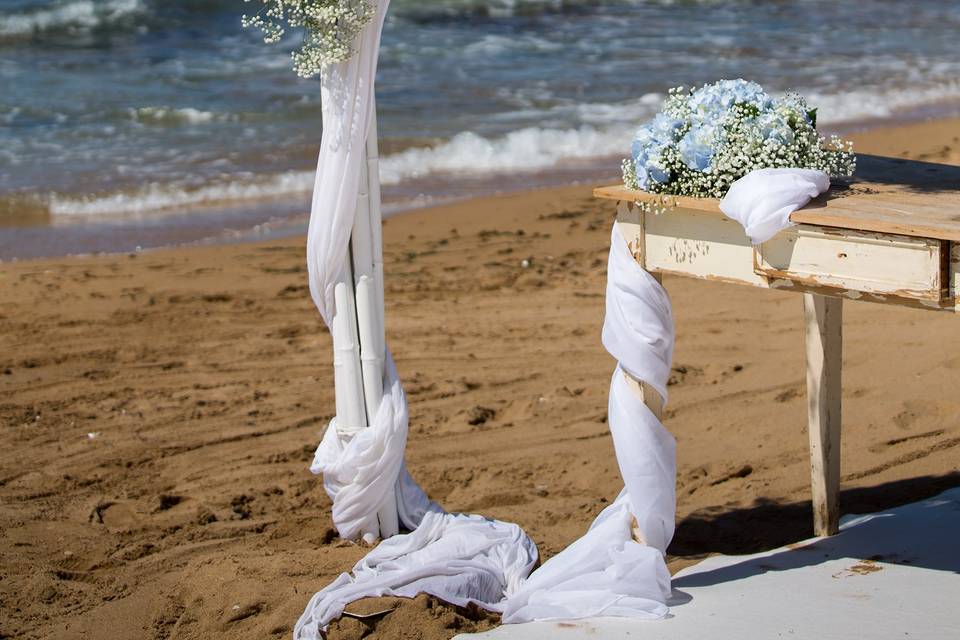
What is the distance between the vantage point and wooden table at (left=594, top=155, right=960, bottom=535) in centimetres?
329

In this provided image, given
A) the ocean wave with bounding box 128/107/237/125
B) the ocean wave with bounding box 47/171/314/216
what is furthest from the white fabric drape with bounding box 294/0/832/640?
the ocean wave with bounding box 128/107/237/125

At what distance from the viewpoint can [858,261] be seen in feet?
11.1

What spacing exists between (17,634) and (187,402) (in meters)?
2.18

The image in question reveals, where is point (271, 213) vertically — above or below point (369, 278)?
below

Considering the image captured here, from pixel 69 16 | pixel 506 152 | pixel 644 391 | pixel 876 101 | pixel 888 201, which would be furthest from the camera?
pixel 69 16

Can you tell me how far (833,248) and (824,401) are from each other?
3.24 feet

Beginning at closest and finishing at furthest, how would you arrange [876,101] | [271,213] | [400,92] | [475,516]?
[475,516] < [271,213] < [876,101] < [400,92]

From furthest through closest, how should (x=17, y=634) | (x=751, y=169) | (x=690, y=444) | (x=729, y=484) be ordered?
(x=690, y=444) < (x=729, y=484) < (x=17, y=634) < (x=751, y=169)

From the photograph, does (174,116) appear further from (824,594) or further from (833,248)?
(833,248)

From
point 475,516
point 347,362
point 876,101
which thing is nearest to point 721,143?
point 347,362

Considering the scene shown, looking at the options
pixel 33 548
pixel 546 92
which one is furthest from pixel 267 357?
pixel 546 92

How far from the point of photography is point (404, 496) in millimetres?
4562

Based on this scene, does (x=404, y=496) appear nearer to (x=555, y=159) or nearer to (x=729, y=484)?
(x=729, y=484)

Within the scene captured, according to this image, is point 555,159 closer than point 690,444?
No
